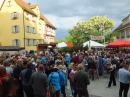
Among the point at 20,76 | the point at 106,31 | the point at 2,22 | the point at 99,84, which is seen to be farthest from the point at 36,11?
the point at 20,76

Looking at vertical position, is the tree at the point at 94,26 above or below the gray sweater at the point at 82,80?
above

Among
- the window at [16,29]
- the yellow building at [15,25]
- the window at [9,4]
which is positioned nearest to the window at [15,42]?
the yellow building at [15,25]

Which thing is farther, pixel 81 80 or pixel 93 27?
pixel 93 27

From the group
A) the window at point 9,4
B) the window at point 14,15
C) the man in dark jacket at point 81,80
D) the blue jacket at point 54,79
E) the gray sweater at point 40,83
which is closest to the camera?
the gray sweater at point 40,83

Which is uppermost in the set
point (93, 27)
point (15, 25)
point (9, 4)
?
point (9, 4)

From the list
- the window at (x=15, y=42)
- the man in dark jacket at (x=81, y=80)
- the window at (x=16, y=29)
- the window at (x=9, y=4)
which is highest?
the window at (x=9, y=4)

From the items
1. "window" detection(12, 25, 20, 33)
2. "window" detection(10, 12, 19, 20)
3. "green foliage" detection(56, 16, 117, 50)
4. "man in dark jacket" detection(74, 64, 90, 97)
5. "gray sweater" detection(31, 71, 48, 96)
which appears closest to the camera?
"gray sweater" detection(31, 71, 48, 96)

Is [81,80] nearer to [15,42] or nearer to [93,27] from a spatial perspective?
[15,42]

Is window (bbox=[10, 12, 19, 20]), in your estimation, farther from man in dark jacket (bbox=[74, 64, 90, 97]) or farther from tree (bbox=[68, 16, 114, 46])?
man in dark jacket (bbox=[74, 64, 90, 97])

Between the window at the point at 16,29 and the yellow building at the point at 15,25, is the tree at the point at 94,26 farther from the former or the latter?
the window at the point at 16,29

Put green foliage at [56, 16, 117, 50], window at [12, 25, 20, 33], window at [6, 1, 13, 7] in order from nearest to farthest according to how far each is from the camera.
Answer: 1. window at [12, 25, 20, 33]
2. window at [6, 1, 13, 7]
3. green foliage at [56, 16, 117, 50]

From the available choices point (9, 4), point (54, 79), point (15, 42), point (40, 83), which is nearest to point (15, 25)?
point (15, 42)

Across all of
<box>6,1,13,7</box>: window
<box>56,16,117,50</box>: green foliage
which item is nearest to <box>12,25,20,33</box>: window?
<box>6,1,13,7</box>: window

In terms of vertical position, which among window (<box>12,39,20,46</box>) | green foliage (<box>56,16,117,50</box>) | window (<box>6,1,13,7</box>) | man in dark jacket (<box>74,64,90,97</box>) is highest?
window (<box>6,1,13,7</box>)
